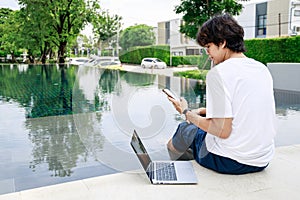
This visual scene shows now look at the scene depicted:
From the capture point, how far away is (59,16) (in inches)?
712

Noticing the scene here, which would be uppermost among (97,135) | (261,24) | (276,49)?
(261,24)

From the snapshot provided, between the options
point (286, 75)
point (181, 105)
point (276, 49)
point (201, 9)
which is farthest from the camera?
point (201, 9)

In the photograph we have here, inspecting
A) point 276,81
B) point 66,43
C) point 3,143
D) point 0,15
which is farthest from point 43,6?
point 3,143

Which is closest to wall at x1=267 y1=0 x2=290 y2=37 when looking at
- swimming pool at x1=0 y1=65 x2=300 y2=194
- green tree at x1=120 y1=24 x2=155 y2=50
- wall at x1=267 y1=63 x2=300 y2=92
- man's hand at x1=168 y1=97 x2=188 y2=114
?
wall at x1=267 y1=63 x2=300 y2=92

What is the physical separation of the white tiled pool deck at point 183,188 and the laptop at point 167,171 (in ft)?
0.12

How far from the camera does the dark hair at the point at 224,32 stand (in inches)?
60.0

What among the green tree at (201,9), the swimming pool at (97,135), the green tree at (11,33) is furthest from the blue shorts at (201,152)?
the green tree at (11,33)

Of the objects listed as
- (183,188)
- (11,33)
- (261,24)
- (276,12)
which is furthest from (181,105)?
(261,24)

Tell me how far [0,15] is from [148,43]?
26.6 m

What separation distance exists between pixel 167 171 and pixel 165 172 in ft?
0.07

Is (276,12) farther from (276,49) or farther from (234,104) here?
(234,104)

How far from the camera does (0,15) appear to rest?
82.2 feet

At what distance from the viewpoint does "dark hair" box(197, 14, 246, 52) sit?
1.52 meters

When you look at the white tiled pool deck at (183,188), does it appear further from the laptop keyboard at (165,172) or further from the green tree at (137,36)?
the green tree at (137,36)
